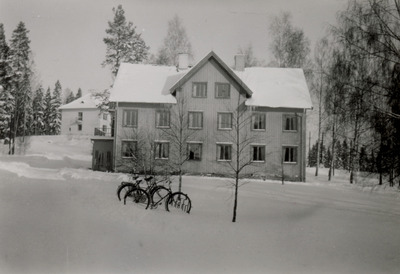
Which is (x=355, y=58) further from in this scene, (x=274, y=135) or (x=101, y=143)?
(x=101, y=143)

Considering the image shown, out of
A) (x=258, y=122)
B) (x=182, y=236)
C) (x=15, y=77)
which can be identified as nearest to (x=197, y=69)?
(x=258, y=122)

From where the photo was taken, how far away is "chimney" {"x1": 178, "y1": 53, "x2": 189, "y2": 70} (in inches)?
756

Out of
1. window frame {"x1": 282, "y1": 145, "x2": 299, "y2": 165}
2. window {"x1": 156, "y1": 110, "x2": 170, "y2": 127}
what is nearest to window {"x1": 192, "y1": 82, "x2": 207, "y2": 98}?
window {"x1": 156, "y1": 110, "x2": 170, "y2": 127}

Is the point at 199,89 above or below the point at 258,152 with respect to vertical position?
above

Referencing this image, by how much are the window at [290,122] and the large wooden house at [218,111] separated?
0.22 ft

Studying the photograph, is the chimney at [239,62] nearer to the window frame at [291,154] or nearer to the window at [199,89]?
the window at [199,89]

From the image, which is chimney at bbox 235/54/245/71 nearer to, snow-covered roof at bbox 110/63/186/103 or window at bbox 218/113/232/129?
window at bbox 218/113/232/129

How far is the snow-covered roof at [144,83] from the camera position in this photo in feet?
73.8

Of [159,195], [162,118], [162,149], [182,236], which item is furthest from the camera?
[162,118]

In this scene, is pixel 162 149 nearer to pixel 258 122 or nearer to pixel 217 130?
pixel 217 130

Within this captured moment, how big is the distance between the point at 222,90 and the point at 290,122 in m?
5.24

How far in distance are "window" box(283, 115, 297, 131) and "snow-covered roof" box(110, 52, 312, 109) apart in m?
0.89

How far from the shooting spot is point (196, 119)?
23.0 meters

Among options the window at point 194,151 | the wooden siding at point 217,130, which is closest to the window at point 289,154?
the wooden siding at point 217,130
